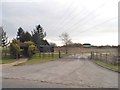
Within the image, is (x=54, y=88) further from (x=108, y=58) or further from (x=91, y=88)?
(x=108, y=58)

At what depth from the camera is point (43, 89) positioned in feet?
37.4

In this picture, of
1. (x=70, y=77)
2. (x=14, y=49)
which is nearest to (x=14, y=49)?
(x=14, y=49)

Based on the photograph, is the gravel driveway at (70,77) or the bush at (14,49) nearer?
the gravel driveway at (70,77)

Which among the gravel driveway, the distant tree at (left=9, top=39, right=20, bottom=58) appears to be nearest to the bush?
the distant tree at (left=9, top=39, right=20, bottom=58)

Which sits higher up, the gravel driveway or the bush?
the bush

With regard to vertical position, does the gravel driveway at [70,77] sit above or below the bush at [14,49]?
below

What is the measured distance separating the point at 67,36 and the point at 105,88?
307 feet

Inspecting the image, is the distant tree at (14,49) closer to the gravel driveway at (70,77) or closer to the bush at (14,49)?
the bush at (14,49)

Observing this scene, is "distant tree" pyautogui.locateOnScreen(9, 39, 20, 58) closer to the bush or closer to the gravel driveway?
the bush

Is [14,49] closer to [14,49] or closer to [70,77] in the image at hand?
[14,49]

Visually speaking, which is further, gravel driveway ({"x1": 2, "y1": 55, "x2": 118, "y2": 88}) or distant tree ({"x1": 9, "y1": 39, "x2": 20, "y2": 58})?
distant tree ({"x1": 9, "y1": 39, "x2": 20, "y2": 58})

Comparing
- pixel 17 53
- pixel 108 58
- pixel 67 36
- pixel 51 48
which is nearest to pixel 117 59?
pixel 108 58

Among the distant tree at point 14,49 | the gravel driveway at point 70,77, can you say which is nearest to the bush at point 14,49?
the distant tree at point 14,49

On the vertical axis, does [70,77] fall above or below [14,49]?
below
